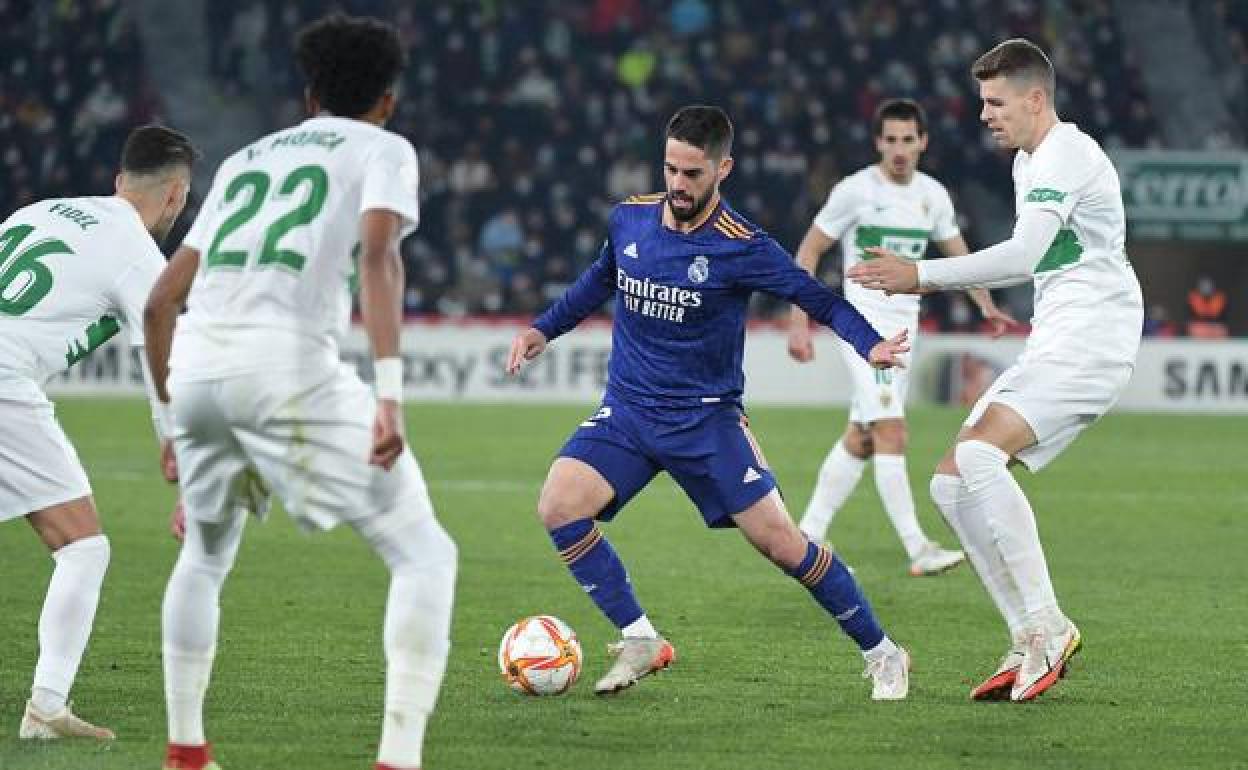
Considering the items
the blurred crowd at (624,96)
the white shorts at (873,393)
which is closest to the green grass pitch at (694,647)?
the white shorts at (873,393)

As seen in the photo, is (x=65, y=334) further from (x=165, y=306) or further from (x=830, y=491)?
(x=830, y=491)

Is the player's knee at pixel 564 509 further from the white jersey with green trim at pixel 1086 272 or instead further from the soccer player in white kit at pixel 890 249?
the soccer player in white kit at pixel 890 249

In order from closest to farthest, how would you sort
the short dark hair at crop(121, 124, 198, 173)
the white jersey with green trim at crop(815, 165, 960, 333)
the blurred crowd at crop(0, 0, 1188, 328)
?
the short dark hair at crop(121, 124, 198, 173), the white jersey with green trim at crop(815, 165, 960, 333), the blurred crowd at crop(0, 0, 1188, 328)

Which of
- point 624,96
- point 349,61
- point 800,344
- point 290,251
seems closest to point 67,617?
point 290,251

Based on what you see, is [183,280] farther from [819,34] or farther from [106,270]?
[819,34]

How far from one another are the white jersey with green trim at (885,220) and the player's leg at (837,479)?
0.71m

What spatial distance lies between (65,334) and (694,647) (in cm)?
313

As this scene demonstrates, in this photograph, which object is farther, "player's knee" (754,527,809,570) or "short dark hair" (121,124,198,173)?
"player's knee" (754,527,809,570)

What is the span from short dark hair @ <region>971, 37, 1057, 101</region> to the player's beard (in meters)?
1.11

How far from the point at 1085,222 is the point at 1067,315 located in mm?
353

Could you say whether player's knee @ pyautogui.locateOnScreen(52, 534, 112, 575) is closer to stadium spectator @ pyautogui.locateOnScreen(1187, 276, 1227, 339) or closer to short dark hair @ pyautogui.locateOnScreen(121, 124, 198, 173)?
short dark hair @ pyautogui.locateOnScreen(121, 124, 198, 173)

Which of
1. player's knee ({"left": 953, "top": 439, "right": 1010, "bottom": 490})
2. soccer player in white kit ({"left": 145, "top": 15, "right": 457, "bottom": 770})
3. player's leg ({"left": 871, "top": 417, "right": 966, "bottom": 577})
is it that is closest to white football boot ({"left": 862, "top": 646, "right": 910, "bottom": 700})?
player's knee ({"left": 953, "top": 439, "right": 1010, "bottom": 490})

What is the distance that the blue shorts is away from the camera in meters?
7.50

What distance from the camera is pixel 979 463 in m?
7.47
